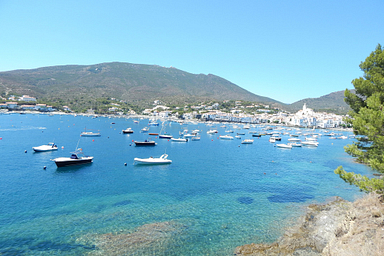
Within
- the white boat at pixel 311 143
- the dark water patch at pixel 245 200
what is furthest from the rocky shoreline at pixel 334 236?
the white boat at pixel 311 143

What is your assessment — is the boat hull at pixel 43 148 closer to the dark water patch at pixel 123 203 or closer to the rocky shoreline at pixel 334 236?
the dark water patch at pixel 123 203

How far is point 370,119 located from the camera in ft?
40.3

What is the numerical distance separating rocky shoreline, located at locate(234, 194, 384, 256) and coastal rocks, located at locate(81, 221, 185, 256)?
5.05 metres

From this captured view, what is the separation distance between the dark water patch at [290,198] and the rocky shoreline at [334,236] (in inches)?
145

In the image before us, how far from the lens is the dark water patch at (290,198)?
78.7ft

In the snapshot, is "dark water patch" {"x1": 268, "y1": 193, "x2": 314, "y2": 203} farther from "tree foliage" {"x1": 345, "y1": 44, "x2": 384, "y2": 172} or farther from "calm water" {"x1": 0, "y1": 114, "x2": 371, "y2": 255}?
"tree foliage" {"x1": 345, "y1": 44, "x2": 384, "y2": 172}

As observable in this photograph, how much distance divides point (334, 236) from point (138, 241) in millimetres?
13498

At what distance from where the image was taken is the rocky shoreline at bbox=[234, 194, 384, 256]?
1103cm

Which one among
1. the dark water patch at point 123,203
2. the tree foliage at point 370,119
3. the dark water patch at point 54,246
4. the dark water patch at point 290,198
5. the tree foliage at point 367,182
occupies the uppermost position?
the tree foliage at point 370,119

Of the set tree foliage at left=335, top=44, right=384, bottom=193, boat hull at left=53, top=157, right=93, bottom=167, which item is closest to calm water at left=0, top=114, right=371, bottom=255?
boat hull at left=53, top=157, right=93, bottom=167

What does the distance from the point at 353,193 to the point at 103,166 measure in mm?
36259

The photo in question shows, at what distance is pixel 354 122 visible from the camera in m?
13.2

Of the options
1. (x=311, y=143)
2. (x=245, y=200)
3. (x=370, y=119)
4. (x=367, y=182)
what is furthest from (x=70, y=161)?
(x=311, y=143)

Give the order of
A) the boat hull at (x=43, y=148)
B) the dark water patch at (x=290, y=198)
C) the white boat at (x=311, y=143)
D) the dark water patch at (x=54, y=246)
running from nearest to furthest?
the dark water patch at (x=54, y=246) → the dark water patch at (x=290, y=198) → the boat hull at (x=43, y=148) → the white boat at (x=311, y=143)
